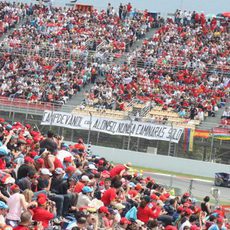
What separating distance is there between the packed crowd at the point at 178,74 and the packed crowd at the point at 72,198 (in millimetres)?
19828

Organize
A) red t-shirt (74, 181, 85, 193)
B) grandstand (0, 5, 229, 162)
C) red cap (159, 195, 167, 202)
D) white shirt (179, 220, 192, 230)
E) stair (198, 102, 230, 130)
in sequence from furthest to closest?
1. grandstand (0, 5, 229, 162)
2. stair (198, 102, 230, 130)
3. red cap (159, 195, 167, 202)
4. white shirt (179, 220, 192, 230)
5. red t-shirt (74, 181, 85, 193)

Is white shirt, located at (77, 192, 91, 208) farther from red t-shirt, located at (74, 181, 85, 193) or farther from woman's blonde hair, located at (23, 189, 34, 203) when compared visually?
woman's blonde hair, located at (23, 189, 34, 203)

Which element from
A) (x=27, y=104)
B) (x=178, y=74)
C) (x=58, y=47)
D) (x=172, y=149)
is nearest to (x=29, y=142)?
(x=172, y=149)

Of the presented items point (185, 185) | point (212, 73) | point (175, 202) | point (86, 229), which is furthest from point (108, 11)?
point (86, 229)

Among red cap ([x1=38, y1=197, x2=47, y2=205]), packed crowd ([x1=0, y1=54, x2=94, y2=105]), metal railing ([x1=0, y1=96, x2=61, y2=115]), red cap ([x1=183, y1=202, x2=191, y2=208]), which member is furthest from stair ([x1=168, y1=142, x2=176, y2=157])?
red cap ([x1=38, y1=197, x2=47, y2=205])

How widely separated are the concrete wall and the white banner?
0.71m

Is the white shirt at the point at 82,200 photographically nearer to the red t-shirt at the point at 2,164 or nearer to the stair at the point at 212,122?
the red t-shirt at the point at 2,164

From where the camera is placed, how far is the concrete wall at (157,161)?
3266cm

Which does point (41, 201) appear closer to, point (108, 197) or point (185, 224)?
point (108, 197)

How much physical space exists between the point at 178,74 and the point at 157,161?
9736 mm

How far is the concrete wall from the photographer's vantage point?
32656 millimetres

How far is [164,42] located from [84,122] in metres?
13.0

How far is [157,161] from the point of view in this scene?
33438 mm

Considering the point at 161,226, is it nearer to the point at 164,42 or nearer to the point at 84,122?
the point at 84,122
